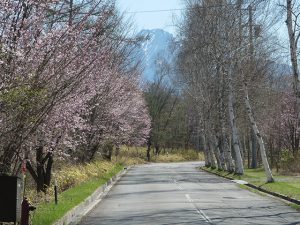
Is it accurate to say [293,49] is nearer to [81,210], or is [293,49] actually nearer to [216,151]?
[81,210]

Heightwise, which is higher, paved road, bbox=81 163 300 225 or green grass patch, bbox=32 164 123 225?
green grass patch, bbox=32 164 123 225

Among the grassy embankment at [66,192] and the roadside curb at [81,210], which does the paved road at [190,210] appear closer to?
the roadside curb at [81,210]

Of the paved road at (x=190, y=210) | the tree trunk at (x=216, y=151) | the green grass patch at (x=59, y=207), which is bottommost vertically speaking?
the paved road at (x=190, y=210)

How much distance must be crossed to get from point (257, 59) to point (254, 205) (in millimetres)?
16455

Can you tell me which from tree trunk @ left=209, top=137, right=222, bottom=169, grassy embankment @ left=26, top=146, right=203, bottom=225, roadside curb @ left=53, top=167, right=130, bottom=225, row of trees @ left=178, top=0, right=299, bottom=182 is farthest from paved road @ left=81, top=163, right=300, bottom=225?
tree trunk @ left=209, top=137, right=222, bottom=169

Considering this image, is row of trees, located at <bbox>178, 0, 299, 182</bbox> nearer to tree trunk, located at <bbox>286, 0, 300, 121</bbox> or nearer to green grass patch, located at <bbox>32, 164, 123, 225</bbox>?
tree trunk, located at <bbox>286, 0, 300, 121</bbox>

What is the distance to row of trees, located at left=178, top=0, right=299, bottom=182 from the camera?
2795cm

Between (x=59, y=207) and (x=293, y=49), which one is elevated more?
(x=293, y=49)

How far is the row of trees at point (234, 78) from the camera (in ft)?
91.7

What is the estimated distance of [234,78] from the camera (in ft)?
111

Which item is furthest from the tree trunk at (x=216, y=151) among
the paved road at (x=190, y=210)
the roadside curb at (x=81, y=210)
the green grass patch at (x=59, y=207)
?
the green grass patch at (x=59, y=207)

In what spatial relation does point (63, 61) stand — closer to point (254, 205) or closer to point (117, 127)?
point (254, 205)

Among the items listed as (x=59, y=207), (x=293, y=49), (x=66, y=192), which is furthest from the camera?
(x=66, y=192)

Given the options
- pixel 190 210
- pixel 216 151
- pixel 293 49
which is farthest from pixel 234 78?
pixel 190 210
